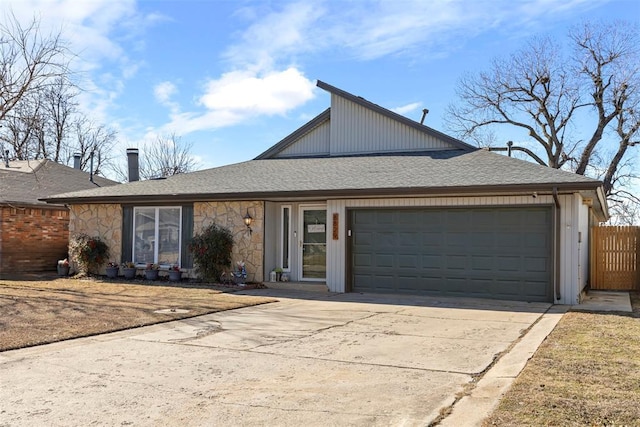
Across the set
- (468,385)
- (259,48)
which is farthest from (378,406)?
(259,48)

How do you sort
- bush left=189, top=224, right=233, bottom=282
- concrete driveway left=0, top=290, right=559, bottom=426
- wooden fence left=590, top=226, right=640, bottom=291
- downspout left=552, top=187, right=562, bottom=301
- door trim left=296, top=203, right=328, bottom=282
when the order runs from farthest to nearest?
wooden fence left=590, top=226, right=640, bottom=291
door trim left=296, top=203, right=328, bottom=282
bush left=189, top=224, right=233, bottom=282
downspout left=552, top=187, right=562, bottom=301
concrete driveway left=0, top=290, right=559, bottom=426

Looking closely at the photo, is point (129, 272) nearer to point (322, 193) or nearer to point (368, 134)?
point (322, 193)

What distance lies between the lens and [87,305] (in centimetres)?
1005

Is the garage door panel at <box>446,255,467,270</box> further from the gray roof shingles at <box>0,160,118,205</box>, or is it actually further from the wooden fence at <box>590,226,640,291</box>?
the gray roof shingles at <box>0,160,118,205</box>

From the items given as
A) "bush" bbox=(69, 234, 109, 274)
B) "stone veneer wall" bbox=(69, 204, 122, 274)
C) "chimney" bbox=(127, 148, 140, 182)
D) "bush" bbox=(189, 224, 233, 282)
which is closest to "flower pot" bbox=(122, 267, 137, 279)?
"stone veneer wall" bbox=(69, 204, 122, 274)

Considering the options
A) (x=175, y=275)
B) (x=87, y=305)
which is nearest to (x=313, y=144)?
(x=175, y=275)

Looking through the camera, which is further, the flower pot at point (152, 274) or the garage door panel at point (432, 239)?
the flower pot at point (152, 274)

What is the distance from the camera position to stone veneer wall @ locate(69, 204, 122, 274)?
632 inches

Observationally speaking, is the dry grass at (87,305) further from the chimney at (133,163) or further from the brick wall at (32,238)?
the chimney at (133,163)

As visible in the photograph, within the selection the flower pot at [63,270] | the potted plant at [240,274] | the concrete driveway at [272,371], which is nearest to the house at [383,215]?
the potted plant at [240,274]

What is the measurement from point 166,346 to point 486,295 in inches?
298

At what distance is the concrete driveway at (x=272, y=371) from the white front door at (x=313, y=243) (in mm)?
4987

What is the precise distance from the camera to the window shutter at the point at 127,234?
1594 centimetres

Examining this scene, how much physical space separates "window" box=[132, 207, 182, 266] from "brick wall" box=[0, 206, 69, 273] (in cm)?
413
